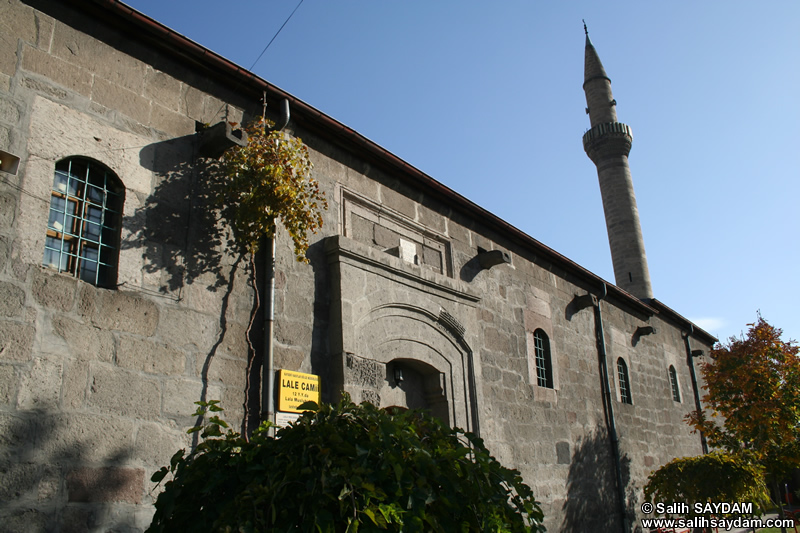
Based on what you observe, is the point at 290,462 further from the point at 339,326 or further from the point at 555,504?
the point at 555,504

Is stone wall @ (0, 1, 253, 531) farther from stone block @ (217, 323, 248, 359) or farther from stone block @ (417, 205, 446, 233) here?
stone block @ (417, 205, 446, 233)

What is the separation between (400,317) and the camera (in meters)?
6.62

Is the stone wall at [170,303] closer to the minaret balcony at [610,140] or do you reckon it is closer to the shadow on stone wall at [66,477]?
the shadow on stone wall at [66,477]

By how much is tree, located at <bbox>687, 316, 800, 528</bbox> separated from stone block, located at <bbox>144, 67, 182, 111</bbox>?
10879 mm

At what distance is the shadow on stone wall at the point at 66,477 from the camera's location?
3.62 meters

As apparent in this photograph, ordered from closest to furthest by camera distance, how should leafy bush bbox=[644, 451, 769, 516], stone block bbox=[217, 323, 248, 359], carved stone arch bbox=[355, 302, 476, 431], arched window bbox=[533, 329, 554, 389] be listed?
stone block bbox=[217, 323, 248, 359], carved stone arch bbox=[355, 302, 476, 431], leafy bush bbox=[644, 451, 769, 516], arched window bbox=[533, 329, 554, 389]

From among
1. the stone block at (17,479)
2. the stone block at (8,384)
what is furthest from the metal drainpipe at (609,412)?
the stone block at (8,384)

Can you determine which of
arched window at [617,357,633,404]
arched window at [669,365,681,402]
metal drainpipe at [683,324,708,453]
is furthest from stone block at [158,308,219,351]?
metal drainpipe at [683,324,708,453]

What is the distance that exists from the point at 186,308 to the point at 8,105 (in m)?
1.76

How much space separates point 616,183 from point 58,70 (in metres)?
17.4

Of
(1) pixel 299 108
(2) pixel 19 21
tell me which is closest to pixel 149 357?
(2) pixel 19 21

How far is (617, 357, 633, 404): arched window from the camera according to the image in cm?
1142

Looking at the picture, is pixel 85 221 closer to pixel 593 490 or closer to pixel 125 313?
pixel 125 313

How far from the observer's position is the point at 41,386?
384 cm
